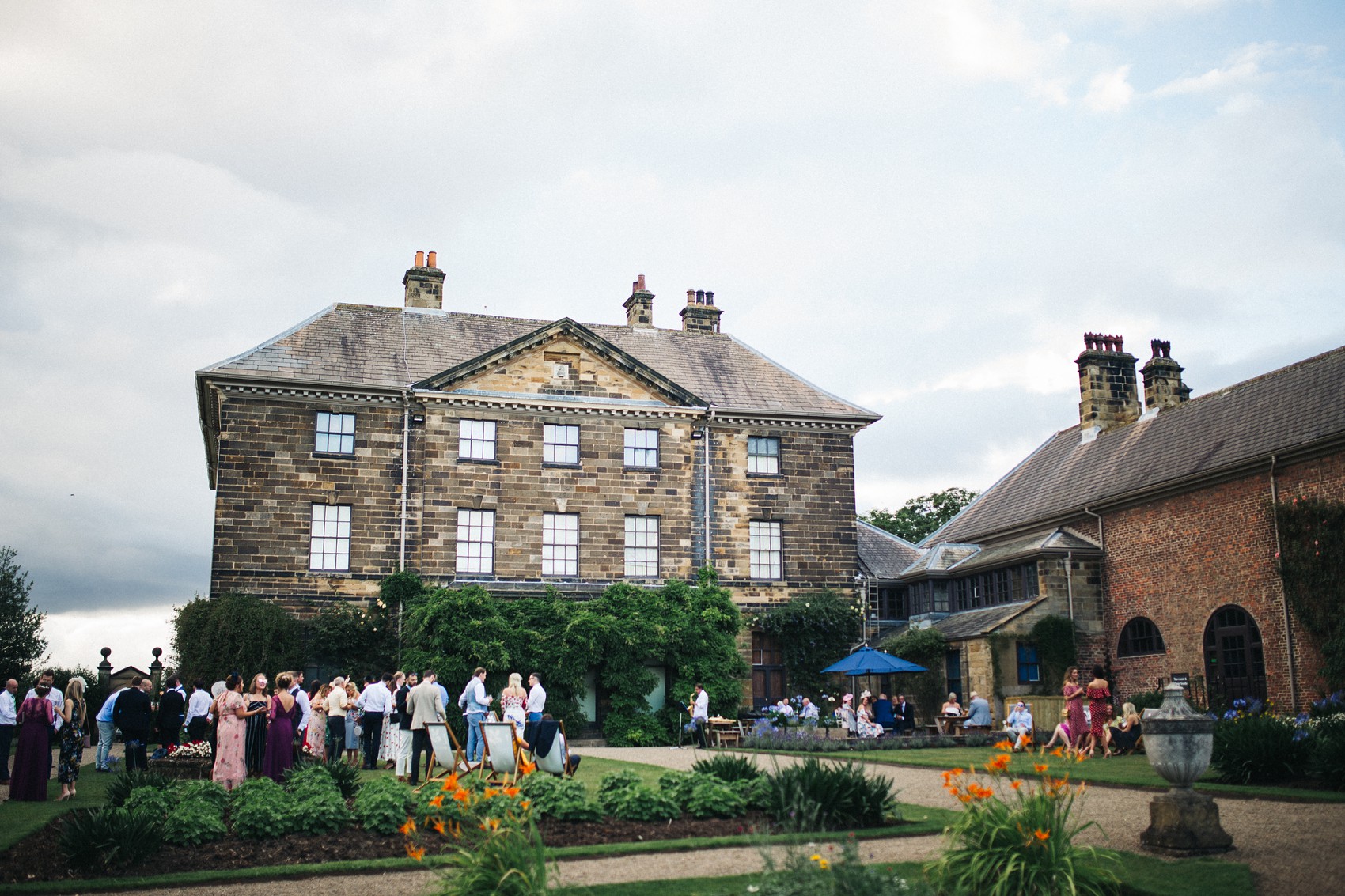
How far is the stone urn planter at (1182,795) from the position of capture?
1051cm

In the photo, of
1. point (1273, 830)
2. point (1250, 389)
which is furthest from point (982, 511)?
point (1273, 830)

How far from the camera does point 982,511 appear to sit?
Answer: 126 feet

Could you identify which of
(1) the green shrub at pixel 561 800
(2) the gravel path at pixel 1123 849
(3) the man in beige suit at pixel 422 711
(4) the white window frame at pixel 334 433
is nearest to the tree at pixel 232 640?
(4) the white window frame at pixel 334 433

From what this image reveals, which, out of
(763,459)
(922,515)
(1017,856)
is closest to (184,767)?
(1017,856)

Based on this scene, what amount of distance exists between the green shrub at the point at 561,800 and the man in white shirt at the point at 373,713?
8264mm

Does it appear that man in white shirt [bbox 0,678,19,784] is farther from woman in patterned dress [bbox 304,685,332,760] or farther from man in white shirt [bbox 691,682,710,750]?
man in white shirt [bbox 691,682,710,750]

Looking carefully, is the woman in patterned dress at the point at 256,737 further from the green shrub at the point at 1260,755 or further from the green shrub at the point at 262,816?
the green shrub at the point at 1260,755

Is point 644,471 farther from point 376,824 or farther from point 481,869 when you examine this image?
point 481,869

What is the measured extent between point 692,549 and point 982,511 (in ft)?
37.0

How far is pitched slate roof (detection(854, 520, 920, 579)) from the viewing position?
38375 mm

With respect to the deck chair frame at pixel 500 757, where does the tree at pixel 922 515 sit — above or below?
above

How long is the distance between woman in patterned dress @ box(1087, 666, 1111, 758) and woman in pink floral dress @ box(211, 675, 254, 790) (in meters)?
14.4

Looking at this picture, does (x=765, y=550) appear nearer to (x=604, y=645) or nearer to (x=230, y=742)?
(x=604, y=645)

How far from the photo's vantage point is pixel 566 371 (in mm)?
33094
